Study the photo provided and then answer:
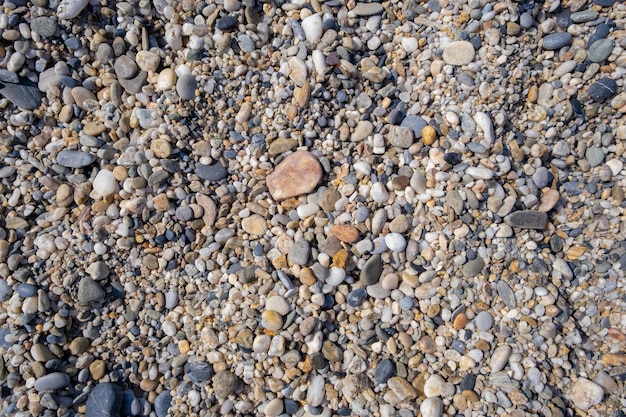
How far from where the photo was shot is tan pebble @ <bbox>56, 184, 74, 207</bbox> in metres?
1.93

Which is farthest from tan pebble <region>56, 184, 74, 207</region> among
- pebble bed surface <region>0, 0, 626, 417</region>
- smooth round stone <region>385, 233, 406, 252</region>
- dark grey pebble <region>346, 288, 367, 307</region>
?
smooth round stone <region>385, 233, 406, 252</region>

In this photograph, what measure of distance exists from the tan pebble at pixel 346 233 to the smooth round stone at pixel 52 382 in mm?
1211

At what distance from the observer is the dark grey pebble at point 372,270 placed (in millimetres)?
1862

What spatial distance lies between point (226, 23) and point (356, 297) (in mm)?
1288

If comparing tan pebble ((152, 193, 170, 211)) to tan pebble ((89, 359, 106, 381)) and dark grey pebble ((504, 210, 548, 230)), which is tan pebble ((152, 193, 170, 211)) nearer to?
tan pebble ((89, 359, 106, 381))

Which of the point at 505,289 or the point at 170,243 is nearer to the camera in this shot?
the point at 505,289

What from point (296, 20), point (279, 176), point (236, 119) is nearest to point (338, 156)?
point (279, 176)

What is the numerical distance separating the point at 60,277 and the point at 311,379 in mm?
1098

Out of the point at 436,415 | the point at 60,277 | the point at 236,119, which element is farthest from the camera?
the point at 236,119

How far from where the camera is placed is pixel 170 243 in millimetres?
1962

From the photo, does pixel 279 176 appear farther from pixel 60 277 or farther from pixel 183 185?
pixel 60 277

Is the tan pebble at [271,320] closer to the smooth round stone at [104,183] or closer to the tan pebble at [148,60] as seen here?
the smooth round stone at [104,183]

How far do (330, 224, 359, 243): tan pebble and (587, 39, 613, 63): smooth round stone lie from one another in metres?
1.22

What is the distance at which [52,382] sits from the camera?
1792 mm
